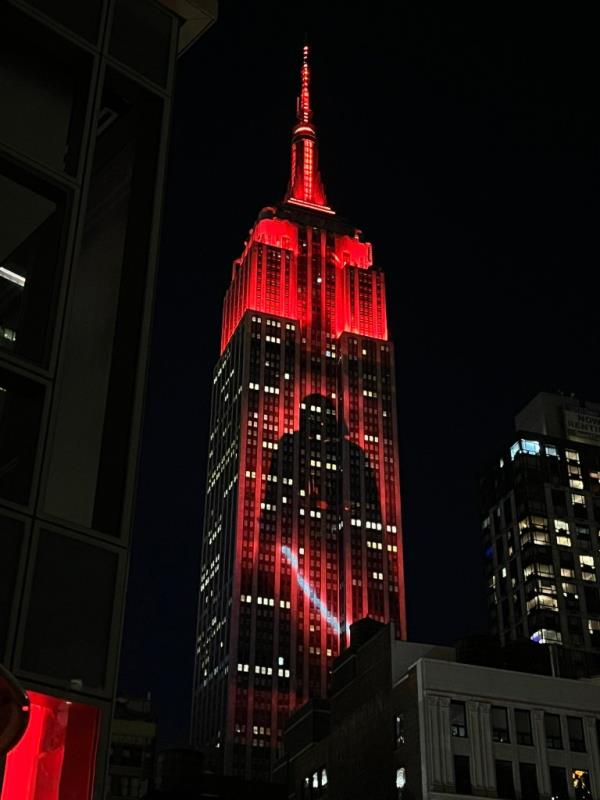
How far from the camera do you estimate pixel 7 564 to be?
61.1ft

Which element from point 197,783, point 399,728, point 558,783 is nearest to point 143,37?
point 399,728

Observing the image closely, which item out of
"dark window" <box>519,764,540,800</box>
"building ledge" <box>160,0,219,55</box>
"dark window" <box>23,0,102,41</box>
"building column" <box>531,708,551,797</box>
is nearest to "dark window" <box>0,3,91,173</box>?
"dark window" <box>23,0,102,41</box>

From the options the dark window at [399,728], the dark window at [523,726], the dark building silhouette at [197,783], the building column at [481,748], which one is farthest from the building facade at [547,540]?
the building column at [481,748]

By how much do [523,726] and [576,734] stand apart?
4.85 metres

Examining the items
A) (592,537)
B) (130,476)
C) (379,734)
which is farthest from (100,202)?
(592,537)

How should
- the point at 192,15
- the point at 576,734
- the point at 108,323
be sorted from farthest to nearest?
the point at 576,734 < the point at 192,15 < the point at 108,323

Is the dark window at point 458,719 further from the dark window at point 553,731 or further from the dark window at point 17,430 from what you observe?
the dark window at point 17,430

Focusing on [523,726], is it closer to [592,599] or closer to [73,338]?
[73,338]

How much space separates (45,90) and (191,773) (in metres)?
111

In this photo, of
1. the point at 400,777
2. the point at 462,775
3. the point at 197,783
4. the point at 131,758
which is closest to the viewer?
the point at 462,775

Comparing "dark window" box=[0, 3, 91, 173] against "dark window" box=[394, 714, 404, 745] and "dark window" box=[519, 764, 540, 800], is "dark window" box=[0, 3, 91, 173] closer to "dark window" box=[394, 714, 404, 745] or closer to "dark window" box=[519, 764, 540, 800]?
"dark window" box=[394, 714, 404, 745]

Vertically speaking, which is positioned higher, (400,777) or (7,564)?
(400,777)

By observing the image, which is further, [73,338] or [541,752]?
[541,752]

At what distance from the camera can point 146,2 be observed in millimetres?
26328
